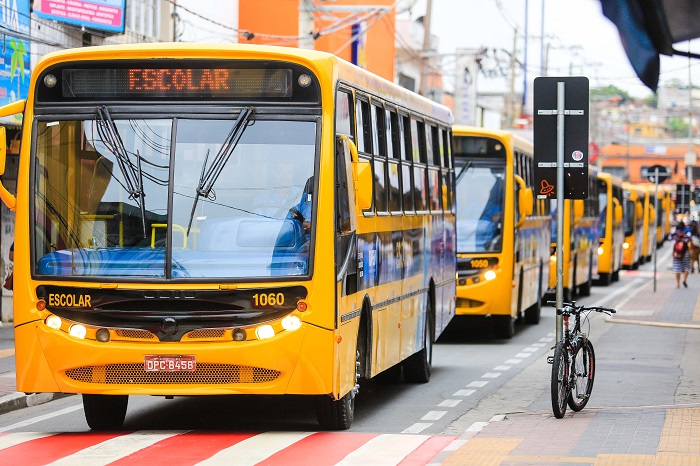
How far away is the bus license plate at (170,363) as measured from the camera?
1025cm

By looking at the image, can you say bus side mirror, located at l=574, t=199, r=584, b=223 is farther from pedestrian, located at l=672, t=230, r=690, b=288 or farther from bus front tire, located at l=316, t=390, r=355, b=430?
bus front tire, located at l=316, t=390, r=355, b=430

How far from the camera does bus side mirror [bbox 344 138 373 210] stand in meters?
10.7

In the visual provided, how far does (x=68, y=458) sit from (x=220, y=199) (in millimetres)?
2150

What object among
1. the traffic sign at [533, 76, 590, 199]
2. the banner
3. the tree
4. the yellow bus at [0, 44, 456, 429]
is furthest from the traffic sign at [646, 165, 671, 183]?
the yellow bus at [0, 44, 456, 429]

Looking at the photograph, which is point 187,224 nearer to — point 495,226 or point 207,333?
point 207,333

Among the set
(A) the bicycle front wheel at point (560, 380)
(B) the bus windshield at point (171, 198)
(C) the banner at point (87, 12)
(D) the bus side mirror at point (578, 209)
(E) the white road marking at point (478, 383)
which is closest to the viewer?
(B) the bus windshield at point (171, 198)

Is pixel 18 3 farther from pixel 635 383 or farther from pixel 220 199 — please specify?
pixel 220 199

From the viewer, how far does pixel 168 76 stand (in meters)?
10.7

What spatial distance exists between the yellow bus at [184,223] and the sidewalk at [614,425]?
1.41 meters

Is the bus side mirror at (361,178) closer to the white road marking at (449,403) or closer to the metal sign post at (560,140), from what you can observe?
the metal sign post at (560,140)

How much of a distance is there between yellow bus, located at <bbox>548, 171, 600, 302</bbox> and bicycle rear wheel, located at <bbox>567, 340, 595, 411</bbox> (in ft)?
54.0

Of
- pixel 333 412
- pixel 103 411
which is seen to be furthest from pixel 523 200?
pixel 103 411

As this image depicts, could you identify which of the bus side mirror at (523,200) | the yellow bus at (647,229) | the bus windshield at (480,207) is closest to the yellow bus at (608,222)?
the yellow bus at (647,229)

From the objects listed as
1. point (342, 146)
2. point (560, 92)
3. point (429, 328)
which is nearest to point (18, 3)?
point (429, 328)
